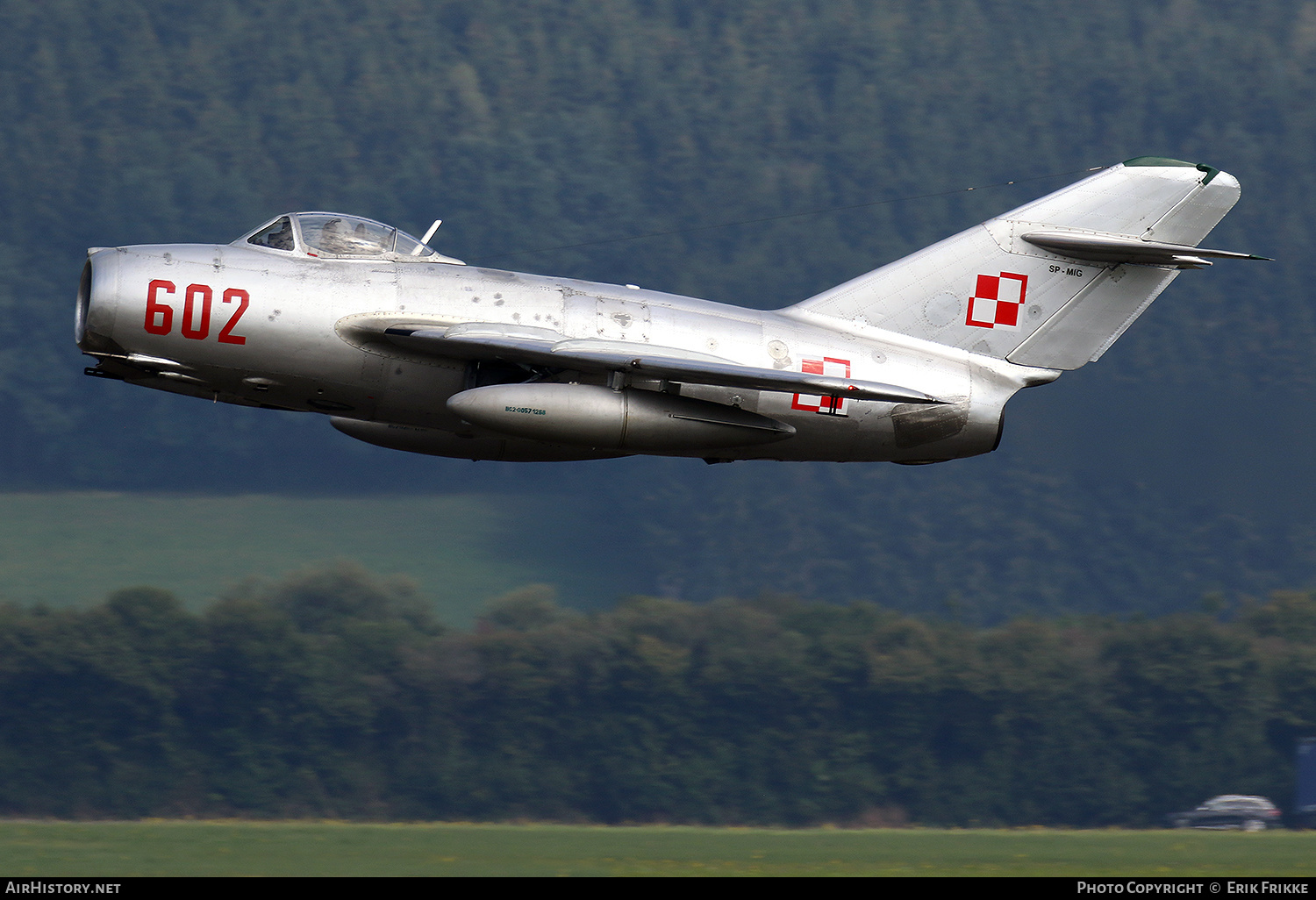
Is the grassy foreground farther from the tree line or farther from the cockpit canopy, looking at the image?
the tree line

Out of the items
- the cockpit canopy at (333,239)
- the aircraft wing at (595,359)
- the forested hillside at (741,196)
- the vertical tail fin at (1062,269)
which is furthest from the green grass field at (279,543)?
the aircraft wing at (595,359)

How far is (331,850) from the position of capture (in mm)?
20297

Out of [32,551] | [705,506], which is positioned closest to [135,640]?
[32,551]

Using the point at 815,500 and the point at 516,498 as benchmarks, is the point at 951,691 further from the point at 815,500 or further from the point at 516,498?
the point at 815,500

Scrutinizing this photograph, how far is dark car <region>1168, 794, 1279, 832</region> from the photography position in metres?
53.3

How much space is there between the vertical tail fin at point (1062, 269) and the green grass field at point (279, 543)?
5496 centimetres

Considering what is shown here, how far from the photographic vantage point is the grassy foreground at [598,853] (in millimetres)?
18500

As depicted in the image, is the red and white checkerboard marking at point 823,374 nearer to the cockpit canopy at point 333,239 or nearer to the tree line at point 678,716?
the cockpit canopy at point 333,239

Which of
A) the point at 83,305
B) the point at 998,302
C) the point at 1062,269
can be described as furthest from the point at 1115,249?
the point at 83,305

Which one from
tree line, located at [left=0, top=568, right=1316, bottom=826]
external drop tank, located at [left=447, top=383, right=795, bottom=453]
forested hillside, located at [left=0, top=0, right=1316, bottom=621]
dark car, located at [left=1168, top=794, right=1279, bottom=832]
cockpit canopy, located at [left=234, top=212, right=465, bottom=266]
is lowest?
dark car, located at [left=1168, top=794, right=1279, bottom=832]

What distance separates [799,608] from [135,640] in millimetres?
28122

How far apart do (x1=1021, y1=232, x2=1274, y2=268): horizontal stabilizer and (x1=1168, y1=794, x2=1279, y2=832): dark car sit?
38.4 metres

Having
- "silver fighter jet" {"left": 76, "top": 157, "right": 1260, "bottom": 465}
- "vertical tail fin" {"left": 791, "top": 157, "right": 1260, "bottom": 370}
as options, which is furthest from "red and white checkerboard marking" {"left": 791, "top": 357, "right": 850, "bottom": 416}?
"vertical tail fin" {"left": 791, "top": 157, "right": 1260, "bottom": 370}

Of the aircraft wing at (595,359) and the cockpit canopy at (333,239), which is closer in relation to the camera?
the aircraft wing at (595,359)
